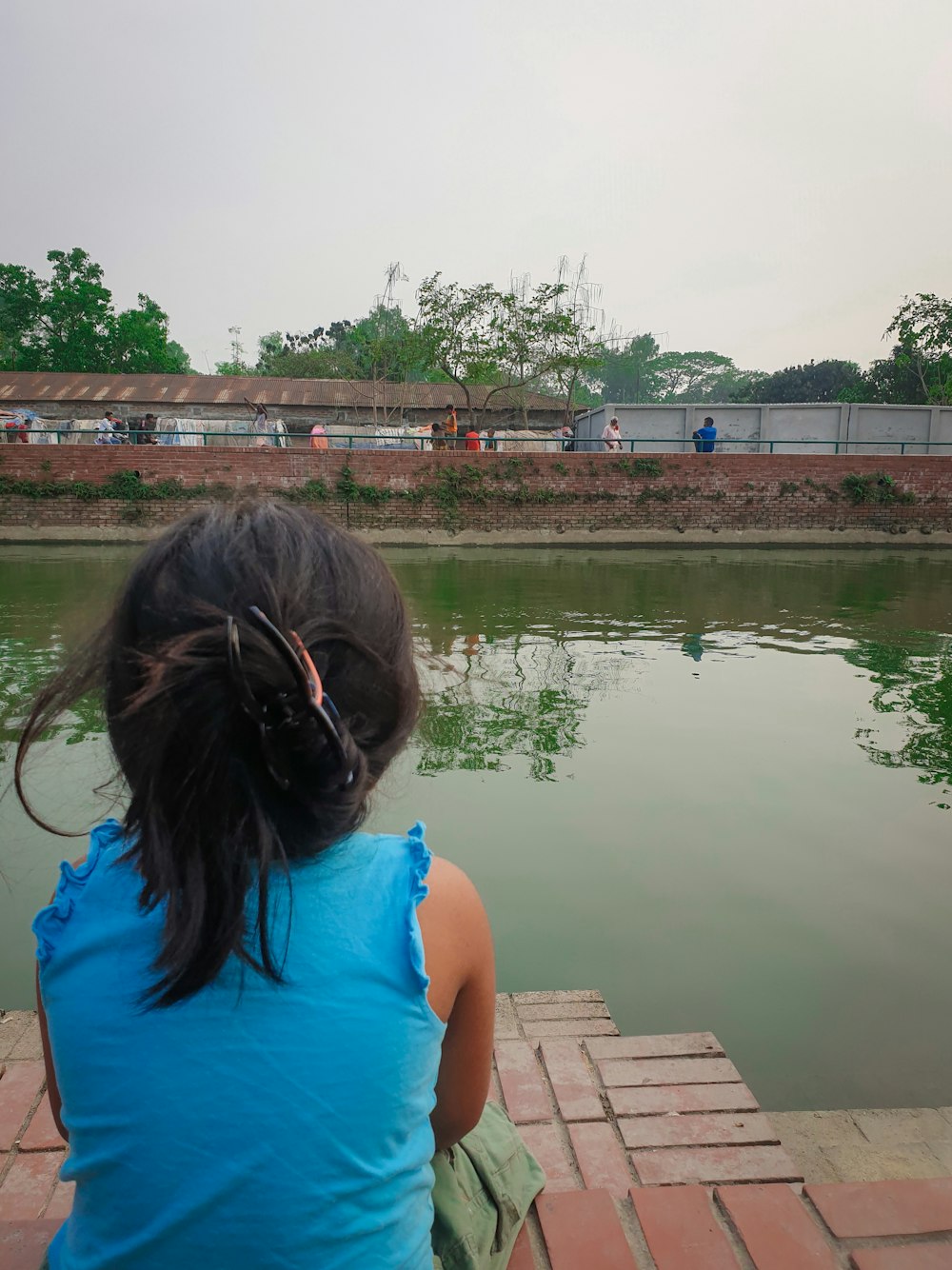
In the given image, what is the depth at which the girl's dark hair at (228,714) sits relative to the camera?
78 centimetres

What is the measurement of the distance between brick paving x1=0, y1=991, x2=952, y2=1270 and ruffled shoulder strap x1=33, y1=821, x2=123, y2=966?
690 mm

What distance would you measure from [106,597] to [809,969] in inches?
96.1

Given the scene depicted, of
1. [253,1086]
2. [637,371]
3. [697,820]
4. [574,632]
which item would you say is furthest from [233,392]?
[637,371]

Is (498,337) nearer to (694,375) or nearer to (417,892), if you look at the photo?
(417,892)

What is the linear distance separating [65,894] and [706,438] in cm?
1783

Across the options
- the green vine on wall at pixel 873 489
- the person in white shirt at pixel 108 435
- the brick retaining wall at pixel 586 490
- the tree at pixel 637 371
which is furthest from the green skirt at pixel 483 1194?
the tree at pixel 637 371

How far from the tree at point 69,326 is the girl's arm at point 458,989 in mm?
39348

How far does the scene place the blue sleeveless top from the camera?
0.75 metres

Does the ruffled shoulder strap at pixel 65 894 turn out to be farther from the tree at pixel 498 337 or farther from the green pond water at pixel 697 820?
the tree at pixel 498 337

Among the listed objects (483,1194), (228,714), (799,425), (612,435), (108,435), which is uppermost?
(799,425)

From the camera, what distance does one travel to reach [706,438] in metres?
17.4

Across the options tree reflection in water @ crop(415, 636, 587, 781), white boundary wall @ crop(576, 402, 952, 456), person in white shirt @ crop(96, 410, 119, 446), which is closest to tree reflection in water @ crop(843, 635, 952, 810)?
tree reflection in water @ crop(415, 636, 587, 781)

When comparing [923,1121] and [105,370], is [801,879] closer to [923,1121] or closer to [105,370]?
[923,1121]

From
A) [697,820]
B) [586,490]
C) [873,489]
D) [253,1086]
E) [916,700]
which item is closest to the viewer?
[253,1086]
